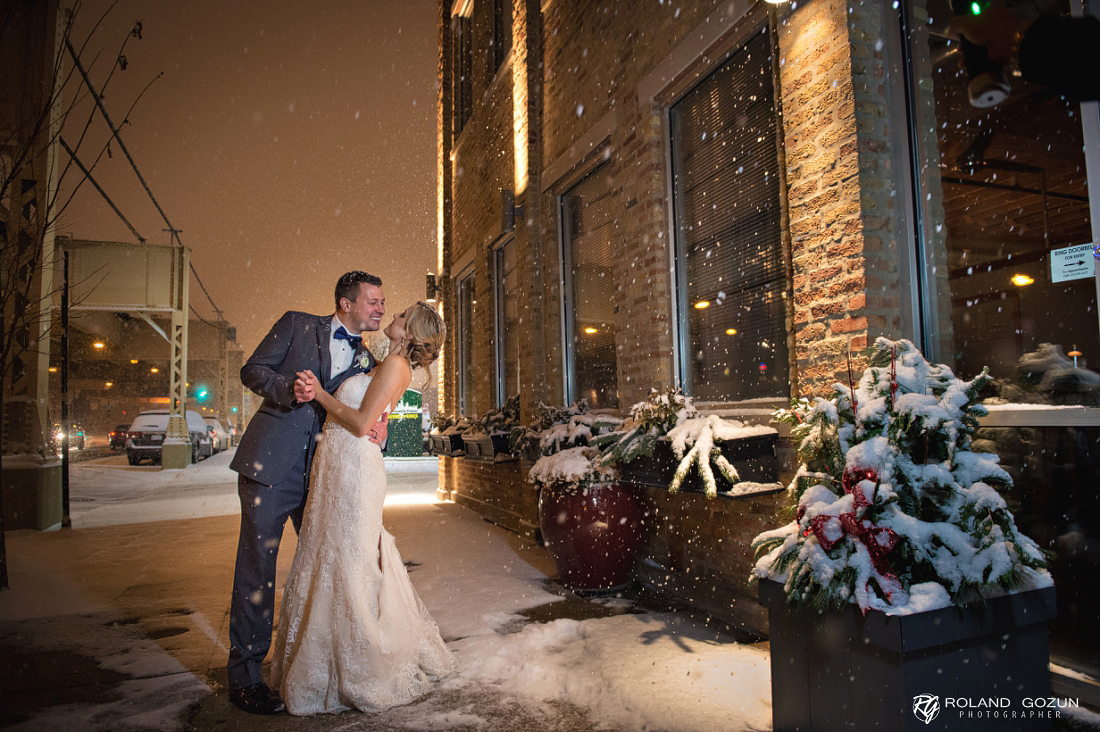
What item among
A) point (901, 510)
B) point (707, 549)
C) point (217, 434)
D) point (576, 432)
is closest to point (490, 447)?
point (576, 432)

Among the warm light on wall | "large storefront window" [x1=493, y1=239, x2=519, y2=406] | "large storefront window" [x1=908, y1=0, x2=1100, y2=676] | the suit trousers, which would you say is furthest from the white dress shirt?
"large storefront window" [x1=493, y1=239, x2=519, y2=406]

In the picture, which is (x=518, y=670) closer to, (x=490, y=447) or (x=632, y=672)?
(x=632, y=672)

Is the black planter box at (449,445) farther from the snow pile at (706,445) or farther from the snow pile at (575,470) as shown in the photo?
the snow pile at (706,445)

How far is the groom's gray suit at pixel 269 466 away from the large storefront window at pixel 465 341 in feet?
22.9

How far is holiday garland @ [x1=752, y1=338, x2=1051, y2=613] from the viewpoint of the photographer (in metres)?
2.05

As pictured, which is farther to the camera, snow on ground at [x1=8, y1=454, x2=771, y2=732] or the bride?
the bride

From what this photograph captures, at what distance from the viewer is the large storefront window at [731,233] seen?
12.9 feet

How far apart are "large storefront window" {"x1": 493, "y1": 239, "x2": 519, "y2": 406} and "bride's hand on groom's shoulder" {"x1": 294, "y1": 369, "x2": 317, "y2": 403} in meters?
5.39

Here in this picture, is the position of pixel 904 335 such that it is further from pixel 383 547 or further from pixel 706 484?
pixel 383 547

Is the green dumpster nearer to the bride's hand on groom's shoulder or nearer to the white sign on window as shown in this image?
the bride's hand on groom's shoulder

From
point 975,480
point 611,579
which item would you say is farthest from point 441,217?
point 975,480

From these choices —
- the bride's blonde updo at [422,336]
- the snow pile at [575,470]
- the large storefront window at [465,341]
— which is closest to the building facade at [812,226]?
the snow pile at [575,470]

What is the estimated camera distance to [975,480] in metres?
2.23

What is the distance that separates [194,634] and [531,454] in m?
2.78
